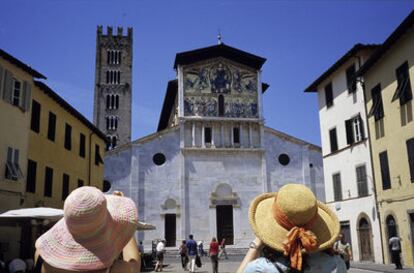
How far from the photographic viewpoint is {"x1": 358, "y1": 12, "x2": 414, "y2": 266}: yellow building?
1861cm

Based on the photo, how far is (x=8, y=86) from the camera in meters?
17.6

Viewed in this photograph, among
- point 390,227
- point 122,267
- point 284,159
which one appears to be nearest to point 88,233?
point 122,267

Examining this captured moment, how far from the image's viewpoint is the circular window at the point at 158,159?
37.7m

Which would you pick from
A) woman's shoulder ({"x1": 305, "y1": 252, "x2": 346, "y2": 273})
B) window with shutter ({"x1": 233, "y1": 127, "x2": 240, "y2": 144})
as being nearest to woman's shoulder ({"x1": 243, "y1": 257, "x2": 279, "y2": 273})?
woman's shoulder ({"x1": 305, "y1": 252, "x2": 346, "y2": 273})

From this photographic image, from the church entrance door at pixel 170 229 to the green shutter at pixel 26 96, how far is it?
19.6 m

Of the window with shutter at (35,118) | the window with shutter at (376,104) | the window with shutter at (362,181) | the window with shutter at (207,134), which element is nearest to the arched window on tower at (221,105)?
the window with shutter at (207,134)

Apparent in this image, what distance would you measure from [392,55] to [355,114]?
4839mm

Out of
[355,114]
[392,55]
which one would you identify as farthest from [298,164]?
[392,55]

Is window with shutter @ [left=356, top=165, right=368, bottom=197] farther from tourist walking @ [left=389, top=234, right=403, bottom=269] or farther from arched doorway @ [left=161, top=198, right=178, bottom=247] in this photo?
arched doorway @ [left=161, top=198, right=178, bottom=247]

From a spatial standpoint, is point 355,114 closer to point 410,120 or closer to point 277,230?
point 410,120

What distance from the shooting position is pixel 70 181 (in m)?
24.9

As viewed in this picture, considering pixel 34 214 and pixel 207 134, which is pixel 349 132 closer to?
pixel 207 134

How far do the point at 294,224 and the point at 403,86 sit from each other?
737 inches

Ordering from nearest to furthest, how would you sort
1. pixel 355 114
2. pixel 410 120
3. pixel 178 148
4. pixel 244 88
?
1. pixel 410 120
2. pixel 355 114
3. pixel 178 148
4. pixel 244 88
